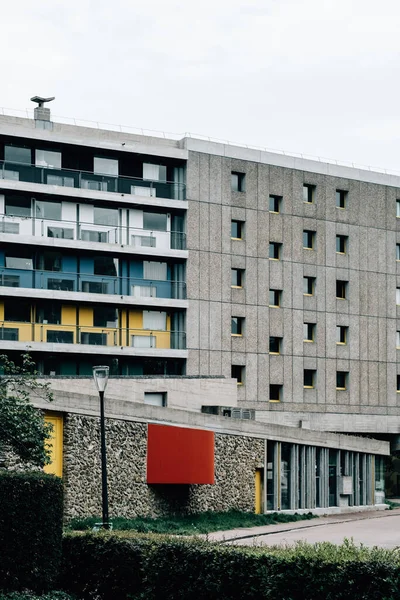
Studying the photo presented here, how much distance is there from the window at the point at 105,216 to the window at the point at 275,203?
8.97 metres

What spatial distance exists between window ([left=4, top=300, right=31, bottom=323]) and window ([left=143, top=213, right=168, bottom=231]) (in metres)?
7.97

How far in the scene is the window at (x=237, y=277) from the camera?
56688 mm

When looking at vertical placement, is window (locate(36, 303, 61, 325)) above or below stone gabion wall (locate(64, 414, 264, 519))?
above

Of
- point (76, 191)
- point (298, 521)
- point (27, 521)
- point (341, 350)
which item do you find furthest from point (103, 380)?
point (341, 350)

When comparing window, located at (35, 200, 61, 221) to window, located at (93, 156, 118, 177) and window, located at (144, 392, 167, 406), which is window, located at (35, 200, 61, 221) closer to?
window, located at (93, 156, 118, 177)

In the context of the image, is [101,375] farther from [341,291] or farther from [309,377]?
[341,291]

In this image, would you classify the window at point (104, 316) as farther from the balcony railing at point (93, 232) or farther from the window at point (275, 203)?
the window at point (275, 203)

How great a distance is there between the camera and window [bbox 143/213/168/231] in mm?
55719

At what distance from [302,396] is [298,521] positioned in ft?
57.6

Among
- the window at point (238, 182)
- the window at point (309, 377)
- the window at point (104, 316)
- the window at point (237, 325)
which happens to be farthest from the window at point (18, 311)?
the window at point (309, 377)

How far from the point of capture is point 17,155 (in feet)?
173

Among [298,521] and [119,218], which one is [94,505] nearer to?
[298,521]

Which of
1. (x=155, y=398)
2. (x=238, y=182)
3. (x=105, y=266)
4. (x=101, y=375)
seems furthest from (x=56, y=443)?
(x=238, y=182)

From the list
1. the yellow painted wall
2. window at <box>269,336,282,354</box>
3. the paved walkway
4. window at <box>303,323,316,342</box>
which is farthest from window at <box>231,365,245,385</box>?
the yellow painted wall
